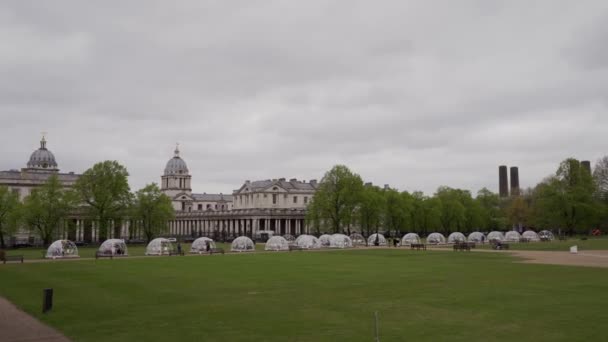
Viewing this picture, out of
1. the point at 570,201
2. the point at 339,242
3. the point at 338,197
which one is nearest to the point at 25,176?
the point at 338,197

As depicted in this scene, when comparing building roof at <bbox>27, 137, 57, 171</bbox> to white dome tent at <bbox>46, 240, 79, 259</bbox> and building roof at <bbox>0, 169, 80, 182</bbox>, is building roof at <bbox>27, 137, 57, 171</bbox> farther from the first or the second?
white dome tent at <bbox>46, 240, 79, 259</bbox>

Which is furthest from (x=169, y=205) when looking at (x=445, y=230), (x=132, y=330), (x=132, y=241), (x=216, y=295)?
(x=132, y=330)

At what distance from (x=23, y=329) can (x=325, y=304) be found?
1293 cm

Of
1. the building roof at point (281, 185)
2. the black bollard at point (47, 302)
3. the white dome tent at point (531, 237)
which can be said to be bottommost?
the white dome tent at point (531, 237)

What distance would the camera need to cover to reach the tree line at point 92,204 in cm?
9319

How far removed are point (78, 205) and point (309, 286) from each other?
3059 inches

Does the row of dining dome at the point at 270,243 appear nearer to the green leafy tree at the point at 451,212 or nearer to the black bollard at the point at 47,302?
the green leafy tree at the point at 451,212

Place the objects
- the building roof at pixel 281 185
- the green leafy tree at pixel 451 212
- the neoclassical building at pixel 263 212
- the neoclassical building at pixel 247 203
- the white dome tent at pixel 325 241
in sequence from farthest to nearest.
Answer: the building roof at pixel 281 185 → the neoclassical building at pixel 263 212 → the neoclassical building at pixel 247 203 → the green leafy tree at pixel 451 212 → the white dome tent at pixel 325 241

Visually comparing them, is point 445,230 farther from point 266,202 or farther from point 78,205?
point 78,205

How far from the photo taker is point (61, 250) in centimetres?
6812

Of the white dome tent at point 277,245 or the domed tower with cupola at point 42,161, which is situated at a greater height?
the domed tower with cupola at point 42,161

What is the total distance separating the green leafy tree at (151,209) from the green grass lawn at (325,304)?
5920cm

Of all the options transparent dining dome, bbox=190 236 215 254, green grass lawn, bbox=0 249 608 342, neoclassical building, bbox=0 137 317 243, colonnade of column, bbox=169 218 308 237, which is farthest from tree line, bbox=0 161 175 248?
green grass lawn, bbox=0 249 608 342

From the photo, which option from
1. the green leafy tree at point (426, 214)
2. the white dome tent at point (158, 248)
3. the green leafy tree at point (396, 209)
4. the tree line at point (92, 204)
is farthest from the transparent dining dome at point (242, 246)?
the green leafy tree at point (426, 214)
